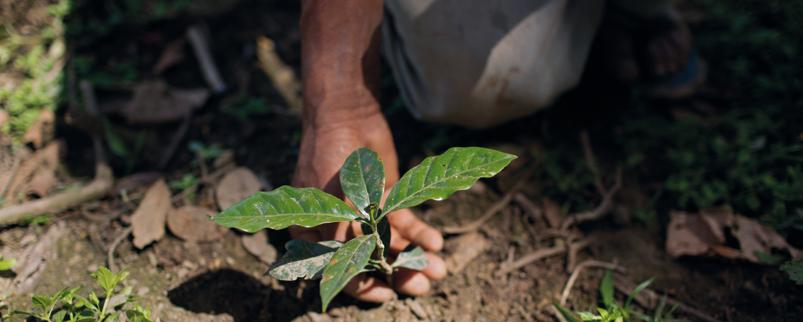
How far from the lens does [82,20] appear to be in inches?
107

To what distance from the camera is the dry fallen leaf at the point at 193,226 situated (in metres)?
1.85

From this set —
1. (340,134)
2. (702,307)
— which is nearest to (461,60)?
(340,134)

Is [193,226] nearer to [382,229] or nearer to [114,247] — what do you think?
[114,247]

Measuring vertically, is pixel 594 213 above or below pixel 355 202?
below

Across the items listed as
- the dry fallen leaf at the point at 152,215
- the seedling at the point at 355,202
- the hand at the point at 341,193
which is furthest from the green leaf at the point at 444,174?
the dry fallen leaf at the point at 152,215

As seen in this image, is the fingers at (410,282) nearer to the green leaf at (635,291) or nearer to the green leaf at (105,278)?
the green leaf at (635,291)

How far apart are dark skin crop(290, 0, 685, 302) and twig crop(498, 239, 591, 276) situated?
0.82 feet

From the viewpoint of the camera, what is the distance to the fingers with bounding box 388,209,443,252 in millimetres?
1711

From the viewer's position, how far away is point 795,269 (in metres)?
1.55

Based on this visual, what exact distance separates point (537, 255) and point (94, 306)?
1.33 m

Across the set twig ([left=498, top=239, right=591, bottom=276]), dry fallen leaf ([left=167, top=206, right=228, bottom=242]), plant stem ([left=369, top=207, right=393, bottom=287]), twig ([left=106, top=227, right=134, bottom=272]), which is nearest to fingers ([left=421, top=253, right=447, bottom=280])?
plant stem ([left=369, top=207, right=393, bottom=287])

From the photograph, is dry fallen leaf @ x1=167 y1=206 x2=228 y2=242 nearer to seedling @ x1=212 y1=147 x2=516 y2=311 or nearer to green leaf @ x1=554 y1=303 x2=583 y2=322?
seedling @ x1=212 y1=147 x2=516 y2=311

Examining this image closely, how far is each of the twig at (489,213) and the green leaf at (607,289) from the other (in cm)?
42

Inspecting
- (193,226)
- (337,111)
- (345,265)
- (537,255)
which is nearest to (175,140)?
(193,226)
